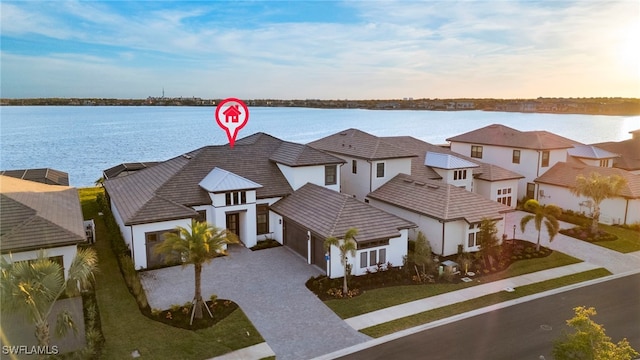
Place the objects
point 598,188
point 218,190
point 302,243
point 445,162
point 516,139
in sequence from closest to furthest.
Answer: point 302,243
point 218,190
point 598,188
point 445,162
point 516,139

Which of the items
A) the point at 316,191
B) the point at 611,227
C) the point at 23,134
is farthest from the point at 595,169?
the point at 23,134

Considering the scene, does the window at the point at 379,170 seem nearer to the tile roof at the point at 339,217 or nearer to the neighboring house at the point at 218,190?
the neighboring house at the point at 218,190

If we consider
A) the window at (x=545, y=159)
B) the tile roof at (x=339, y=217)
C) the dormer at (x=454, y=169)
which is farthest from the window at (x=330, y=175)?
the window at (x=545, y=159)

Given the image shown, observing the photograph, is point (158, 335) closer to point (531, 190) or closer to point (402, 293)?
point (402, 293)

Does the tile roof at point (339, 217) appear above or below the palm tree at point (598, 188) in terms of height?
below

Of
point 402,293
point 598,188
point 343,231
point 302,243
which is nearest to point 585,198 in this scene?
point 598,188

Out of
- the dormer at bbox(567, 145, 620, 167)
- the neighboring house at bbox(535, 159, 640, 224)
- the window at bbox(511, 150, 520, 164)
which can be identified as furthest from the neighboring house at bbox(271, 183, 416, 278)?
the dormer at bbox(567, 145, 620, 167)
